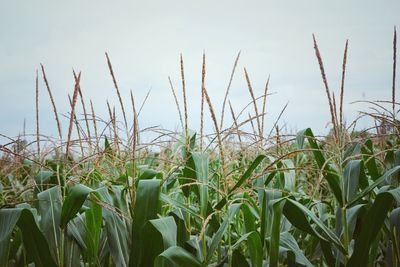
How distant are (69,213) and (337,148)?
3.04 ft

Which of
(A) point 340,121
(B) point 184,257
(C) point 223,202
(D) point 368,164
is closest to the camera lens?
(B) point 184,257

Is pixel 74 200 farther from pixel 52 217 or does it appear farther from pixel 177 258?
pixel 177 258

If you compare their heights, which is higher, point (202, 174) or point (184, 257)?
point (202, 174)

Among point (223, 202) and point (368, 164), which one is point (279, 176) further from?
point (223, 202)

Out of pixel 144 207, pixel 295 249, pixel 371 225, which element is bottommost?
pixel 295 249

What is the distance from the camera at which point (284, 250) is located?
1.65 metres

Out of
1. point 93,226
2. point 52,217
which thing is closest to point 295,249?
point 93,226

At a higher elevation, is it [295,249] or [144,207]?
[144,207]

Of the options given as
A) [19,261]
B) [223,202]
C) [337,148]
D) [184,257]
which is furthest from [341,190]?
[19,261]

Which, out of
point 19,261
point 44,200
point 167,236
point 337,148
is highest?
point 337,148

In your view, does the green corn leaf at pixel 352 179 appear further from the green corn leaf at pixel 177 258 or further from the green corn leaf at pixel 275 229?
the green corn leaf at pixel 177 258

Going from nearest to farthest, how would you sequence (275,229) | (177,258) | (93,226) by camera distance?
1. (177,258)
2. (275,229)
3. (93,226)

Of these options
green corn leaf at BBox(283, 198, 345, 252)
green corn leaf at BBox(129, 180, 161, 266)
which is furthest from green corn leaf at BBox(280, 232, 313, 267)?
green corn leaf at BBox(129, 180, 161, 266)

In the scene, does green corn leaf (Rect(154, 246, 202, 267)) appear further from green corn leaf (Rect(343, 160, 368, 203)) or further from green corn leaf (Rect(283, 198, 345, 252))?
green corn leaf (Rect(343, 160, 368, 203))
